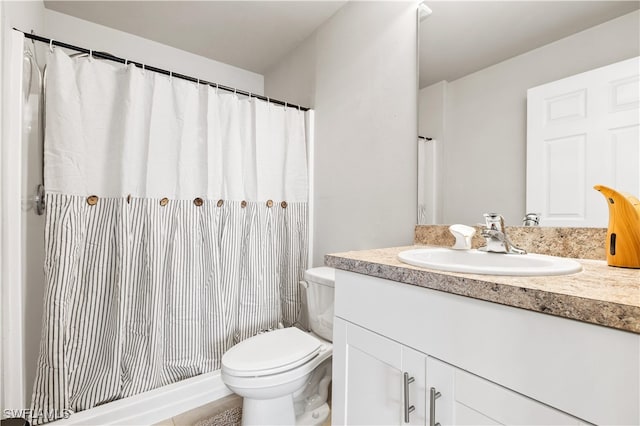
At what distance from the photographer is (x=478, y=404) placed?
2.02 ft

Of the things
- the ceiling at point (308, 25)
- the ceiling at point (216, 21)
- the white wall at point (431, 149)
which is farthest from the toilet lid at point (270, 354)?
the ceiling at point (216, 21)

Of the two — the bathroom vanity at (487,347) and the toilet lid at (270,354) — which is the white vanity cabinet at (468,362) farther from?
the toilet lid at (270,354)

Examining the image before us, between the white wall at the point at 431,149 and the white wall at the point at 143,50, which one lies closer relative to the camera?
the white wall at the point at 431,149

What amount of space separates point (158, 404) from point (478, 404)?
1.50 m

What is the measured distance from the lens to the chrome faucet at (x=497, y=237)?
999 mm

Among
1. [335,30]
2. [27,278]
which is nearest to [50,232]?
[27,278]

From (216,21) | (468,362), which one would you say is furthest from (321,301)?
(216,21)

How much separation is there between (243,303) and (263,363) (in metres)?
0.67

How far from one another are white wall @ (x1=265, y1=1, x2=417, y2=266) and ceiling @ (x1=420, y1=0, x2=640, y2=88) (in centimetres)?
10

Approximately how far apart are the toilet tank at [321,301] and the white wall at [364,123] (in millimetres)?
311

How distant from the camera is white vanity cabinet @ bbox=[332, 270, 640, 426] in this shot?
0.48 metres

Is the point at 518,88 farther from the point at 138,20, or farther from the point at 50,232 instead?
the point at 138,20

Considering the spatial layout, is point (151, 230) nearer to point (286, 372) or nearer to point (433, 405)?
point (286, 372)

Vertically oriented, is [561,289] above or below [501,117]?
below
